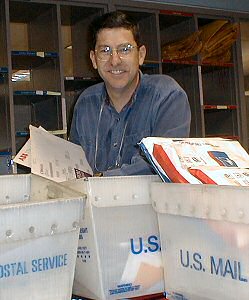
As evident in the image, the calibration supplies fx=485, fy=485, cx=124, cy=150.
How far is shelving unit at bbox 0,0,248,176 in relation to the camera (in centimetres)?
322

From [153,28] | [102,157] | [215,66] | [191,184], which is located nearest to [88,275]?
[191,184]

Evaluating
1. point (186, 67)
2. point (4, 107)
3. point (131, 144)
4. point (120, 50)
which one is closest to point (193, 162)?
point (131, 144)

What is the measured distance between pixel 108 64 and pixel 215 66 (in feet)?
8.61

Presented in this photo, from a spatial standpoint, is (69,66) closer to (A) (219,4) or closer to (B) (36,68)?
(B) (36,68)

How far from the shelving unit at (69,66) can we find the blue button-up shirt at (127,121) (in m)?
1.40

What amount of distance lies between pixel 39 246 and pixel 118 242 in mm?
196

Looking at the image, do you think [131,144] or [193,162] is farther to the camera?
[131,144]

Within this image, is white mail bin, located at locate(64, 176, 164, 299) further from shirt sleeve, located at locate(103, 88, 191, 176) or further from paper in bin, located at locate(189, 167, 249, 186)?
shirt sleeve, located at locate(103, 88, 191, 176)

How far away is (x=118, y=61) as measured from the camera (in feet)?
5.31

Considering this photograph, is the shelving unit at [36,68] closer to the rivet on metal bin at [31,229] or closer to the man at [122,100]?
the man at [122,100]

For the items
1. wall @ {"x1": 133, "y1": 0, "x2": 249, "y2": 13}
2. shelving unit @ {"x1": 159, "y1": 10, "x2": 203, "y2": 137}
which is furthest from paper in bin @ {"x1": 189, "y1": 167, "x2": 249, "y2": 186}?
wall @ {"x1": 133, "y1": 0, "x2": 249, "y2": 13}

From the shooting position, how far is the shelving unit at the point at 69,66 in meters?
3.22

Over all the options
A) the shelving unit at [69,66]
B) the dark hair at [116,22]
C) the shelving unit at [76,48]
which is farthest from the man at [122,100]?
the shelving unit at [76,48]

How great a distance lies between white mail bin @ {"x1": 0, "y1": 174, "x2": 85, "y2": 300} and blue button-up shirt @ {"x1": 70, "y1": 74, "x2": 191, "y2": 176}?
0.66 metres
